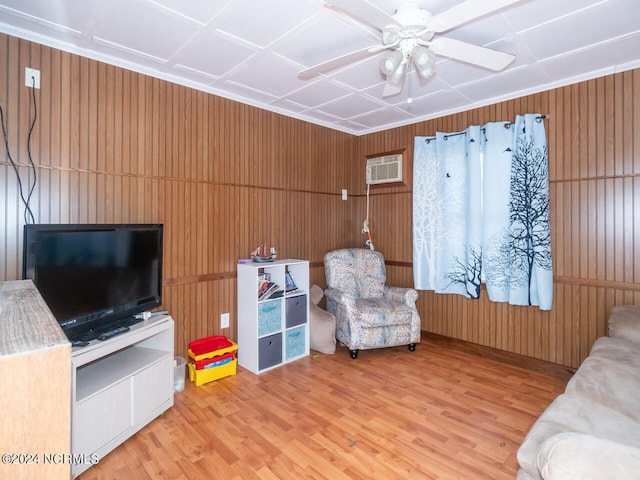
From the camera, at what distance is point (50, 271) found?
6.19 ft

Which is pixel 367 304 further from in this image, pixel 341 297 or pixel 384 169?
pixel 384 169

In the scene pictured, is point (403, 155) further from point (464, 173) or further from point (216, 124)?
point (216, 124)

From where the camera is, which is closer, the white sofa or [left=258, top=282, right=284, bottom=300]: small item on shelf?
the white sofa

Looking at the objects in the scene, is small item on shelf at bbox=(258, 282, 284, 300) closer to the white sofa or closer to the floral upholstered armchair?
the floral upholstered armchair

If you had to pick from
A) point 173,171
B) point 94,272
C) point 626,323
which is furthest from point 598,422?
point 173,171

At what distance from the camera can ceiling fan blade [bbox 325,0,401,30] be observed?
140 centimetres

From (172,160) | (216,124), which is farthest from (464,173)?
(172,160)

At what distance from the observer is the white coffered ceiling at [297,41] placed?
195 centimetres

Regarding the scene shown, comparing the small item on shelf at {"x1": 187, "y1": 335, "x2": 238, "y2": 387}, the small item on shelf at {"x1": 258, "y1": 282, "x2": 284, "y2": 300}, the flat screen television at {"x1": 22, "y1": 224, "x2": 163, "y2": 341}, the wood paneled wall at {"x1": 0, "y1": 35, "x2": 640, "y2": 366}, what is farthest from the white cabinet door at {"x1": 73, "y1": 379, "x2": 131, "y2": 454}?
the small item on shelf at {"x1": 258, "y1": 282, "x2": 284, "y2": 300}

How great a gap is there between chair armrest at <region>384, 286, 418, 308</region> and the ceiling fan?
223cm

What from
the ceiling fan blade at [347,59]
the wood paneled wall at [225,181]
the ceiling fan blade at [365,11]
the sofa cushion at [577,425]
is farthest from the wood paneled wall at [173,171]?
the sofa cushion at [577,425]

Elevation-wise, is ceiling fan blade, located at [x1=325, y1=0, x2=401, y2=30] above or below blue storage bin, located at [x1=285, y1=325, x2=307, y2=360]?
above

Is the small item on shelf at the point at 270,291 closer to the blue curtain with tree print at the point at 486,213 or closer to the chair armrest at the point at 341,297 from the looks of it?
the chair armrest at the point at 341,297

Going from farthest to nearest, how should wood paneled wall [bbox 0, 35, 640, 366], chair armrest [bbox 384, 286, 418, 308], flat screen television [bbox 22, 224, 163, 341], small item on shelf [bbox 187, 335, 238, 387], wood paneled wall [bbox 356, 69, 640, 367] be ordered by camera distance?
1. chair armrest [bbox 384, 286, 418, 308]
2. small item on shelf [bbox 187, 335, 238, 387]
3. wood paneled wall [bbox 356, 69, 640, 367]
4. wood paneled wall [bbox 0, 35, 640, 366]
5. flat screen television [bbox 22, 224, 163, 341]
